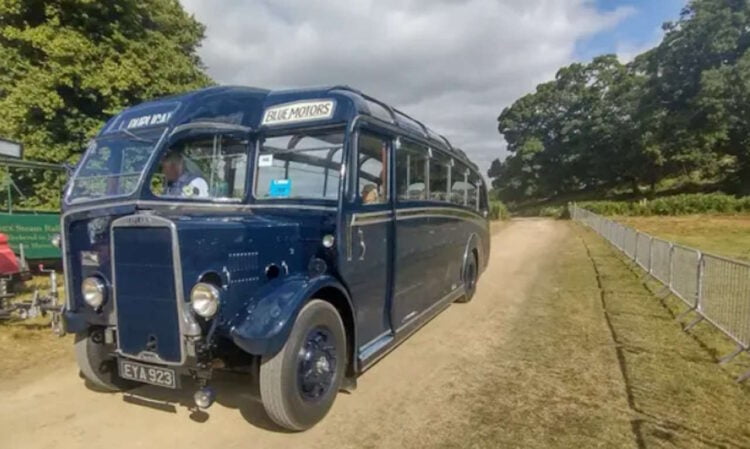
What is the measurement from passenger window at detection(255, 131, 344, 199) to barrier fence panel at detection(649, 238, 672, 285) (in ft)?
25.5

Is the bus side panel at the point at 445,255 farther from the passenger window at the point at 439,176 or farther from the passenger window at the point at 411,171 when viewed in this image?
the passenger window at the point at 411,171

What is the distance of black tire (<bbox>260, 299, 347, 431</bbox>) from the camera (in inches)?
139

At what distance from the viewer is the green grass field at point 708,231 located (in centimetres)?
1929

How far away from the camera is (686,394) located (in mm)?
4410

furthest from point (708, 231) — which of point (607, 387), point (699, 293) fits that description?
Answer: point (607, 387)

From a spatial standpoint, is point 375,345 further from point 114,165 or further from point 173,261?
point 114,165

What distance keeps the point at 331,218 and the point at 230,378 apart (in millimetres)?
2209

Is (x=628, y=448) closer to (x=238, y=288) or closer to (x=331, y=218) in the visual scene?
(x=331, y=218)

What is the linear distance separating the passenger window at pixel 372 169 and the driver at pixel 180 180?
171cm

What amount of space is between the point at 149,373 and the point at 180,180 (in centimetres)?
207

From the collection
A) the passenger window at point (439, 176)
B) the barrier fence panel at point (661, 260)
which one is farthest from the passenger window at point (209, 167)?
the barrier fence panel at point (661, 260)

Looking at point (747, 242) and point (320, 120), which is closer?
point (320, 120)

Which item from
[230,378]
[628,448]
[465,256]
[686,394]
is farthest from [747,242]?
[230,378]

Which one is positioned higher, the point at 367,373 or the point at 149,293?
the point at 149,293
